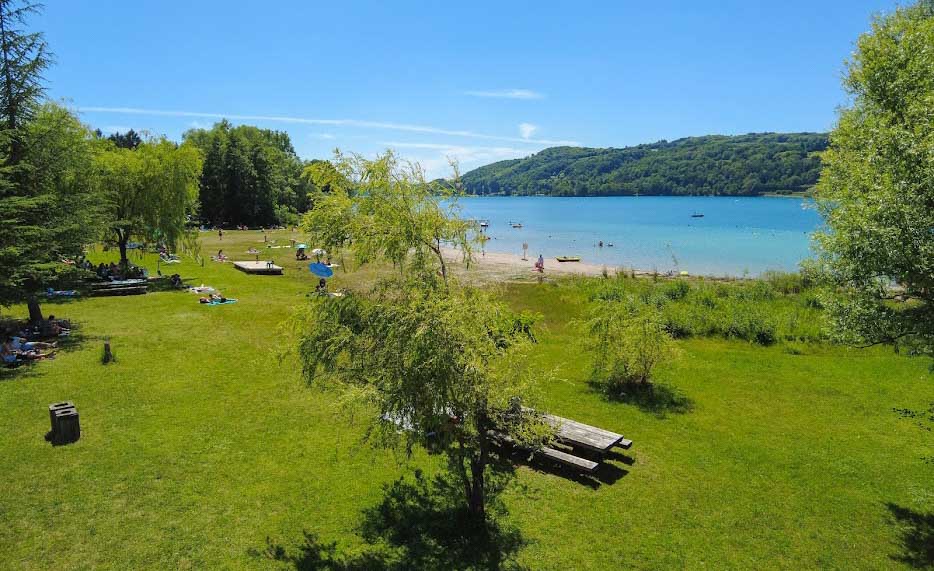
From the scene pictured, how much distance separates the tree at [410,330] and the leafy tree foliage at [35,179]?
563 inches

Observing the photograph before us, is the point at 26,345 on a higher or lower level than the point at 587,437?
higher

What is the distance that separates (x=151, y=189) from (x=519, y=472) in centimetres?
2959

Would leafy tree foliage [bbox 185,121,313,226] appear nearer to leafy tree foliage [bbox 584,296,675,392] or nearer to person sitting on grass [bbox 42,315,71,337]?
person sitting on grass [bbox 42,315,71,337]

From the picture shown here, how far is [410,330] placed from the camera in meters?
7.59

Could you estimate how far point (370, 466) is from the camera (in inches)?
458

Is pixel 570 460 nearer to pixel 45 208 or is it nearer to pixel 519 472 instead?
pixel 519 472

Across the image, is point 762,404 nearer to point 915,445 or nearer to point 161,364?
point 915,445

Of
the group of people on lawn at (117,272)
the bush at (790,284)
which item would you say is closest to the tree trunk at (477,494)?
the group of people on lawn at (117,272)

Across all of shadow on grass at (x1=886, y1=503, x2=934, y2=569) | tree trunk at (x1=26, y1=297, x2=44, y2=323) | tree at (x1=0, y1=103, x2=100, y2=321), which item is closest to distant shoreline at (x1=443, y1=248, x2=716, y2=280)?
tree at (x1=0, y1=103, x2=100, y2=321)

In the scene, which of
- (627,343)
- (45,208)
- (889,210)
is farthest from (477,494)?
(45,208)

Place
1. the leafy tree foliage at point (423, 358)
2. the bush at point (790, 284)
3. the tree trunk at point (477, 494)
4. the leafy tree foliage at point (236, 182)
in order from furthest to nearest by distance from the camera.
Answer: the leafy tree foliage at point (236, 182) → the bush at point (790, 284) → the tree trunk at point (477, 494) → the leafy tree foliage at point (423, 358)

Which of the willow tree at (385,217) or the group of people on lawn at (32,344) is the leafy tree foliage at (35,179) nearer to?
the group of people on lawn at (32,344)

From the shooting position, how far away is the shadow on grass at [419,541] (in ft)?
27.9

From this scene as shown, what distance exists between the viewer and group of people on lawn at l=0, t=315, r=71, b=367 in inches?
653
